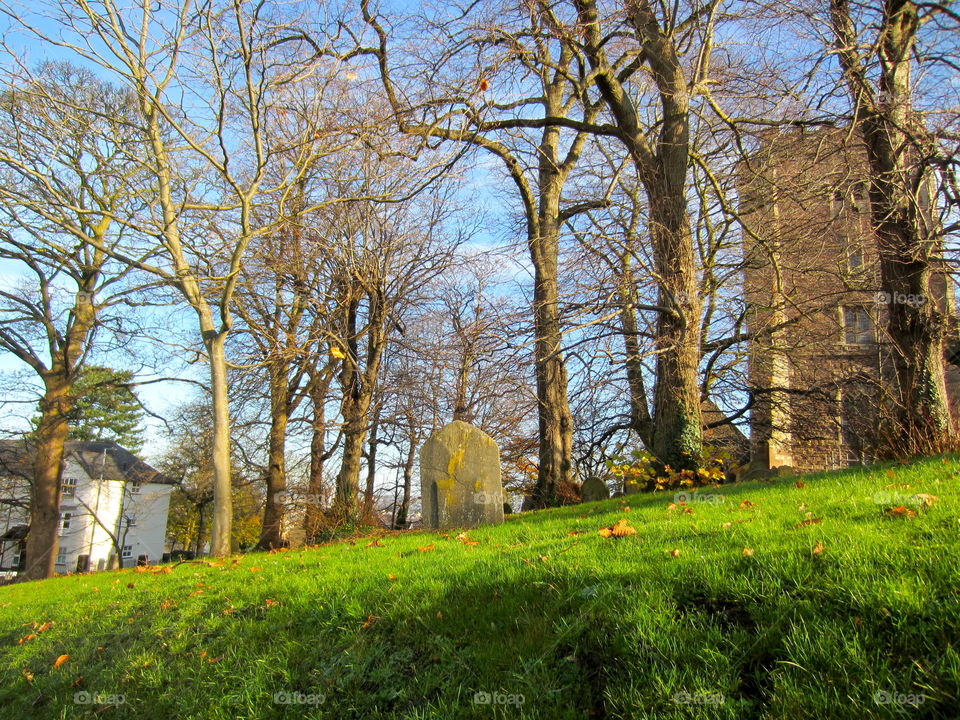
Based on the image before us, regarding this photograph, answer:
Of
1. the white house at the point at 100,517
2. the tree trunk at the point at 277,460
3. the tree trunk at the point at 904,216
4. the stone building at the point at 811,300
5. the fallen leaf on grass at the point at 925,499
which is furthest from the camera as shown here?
the white house at the point at 100,517

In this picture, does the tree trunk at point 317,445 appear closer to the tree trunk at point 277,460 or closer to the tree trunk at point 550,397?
the tree trunk at point 277,460

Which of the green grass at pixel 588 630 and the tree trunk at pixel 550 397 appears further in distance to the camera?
the tree trunk at pixel 550 397

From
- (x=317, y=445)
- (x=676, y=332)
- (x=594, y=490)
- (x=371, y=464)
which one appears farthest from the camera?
(x=371, y=464)

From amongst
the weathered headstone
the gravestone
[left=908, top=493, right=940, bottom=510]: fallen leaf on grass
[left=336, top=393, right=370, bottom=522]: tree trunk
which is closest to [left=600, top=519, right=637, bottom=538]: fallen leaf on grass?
[left=908, top=493, right=940, bottom=510]: fallen leaf on grass

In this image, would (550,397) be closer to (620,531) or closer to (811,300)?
(811,300)

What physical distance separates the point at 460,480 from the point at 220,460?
5695mm

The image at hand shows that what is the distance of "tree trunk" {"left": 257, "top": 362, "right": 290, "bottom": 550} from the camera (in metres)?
17.7

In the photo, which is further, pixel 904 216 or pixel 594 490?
pixel 594 490

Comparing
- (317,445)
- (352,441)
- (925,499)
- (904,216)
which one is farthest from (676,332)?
(317,445)

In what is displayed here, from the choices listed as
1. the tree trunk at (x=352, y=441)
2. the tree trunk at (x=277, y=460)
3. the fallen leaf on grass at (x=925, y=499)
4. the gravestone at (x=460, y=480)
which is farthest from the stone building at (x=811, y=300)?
the tree trunk at (x=277, y=460)

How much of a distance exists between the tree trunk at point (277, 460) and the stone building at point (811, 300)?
12.4 metres

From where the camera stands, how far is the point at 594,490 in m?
13.1

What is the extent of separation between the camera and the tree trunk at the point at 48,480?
18766 mm

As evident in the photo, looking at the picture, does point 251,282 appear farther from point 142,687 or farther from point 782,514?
point 782,514
